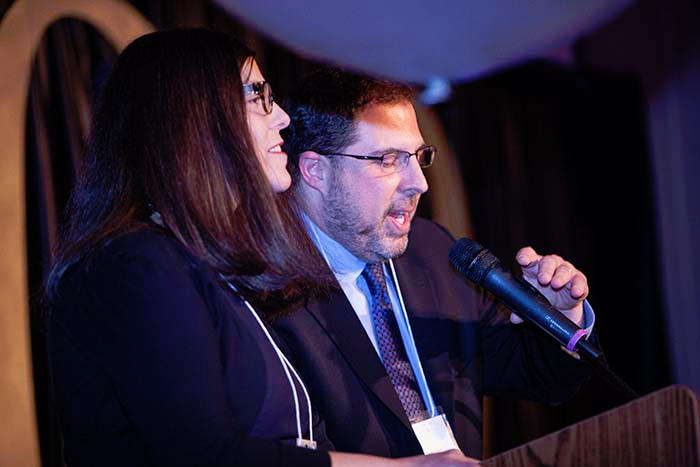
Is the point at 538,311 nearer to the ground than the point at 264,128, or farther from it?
nearer to the ground

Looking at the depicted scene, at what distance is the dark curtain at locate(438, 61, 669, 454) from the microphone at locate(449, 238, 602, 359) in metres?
2.67

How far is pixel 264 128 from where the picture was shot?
55.7 inches

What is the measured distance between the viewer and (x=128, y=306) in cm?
111

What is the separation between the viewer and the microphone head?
4.95 feet

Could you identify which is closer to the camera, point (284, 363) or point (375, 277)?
point (284, 363)

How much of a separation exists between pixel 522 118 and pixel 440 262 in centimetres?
262

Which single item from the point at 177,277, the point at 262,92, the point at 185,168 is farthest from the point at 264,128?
the point at 177,277

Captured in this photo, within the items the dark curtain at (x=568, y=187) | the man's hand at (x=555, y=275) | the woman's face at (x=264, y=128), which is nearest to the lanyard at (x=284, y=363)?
the woman's face at (x=264, y=128)

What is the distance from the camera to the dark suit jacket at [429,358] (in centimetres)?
161

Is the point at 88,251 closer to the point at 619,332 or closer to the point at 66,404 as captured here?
the point at 66,404

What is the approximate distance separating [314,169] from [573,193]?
9.54 feet

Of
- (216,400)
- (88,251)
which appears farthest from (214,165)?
(216,400)

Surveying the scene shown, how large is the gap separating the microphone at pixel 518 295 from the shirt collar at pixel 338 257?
17.1 inches

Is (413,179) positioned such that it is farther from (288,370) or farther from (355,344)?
(288,370)
